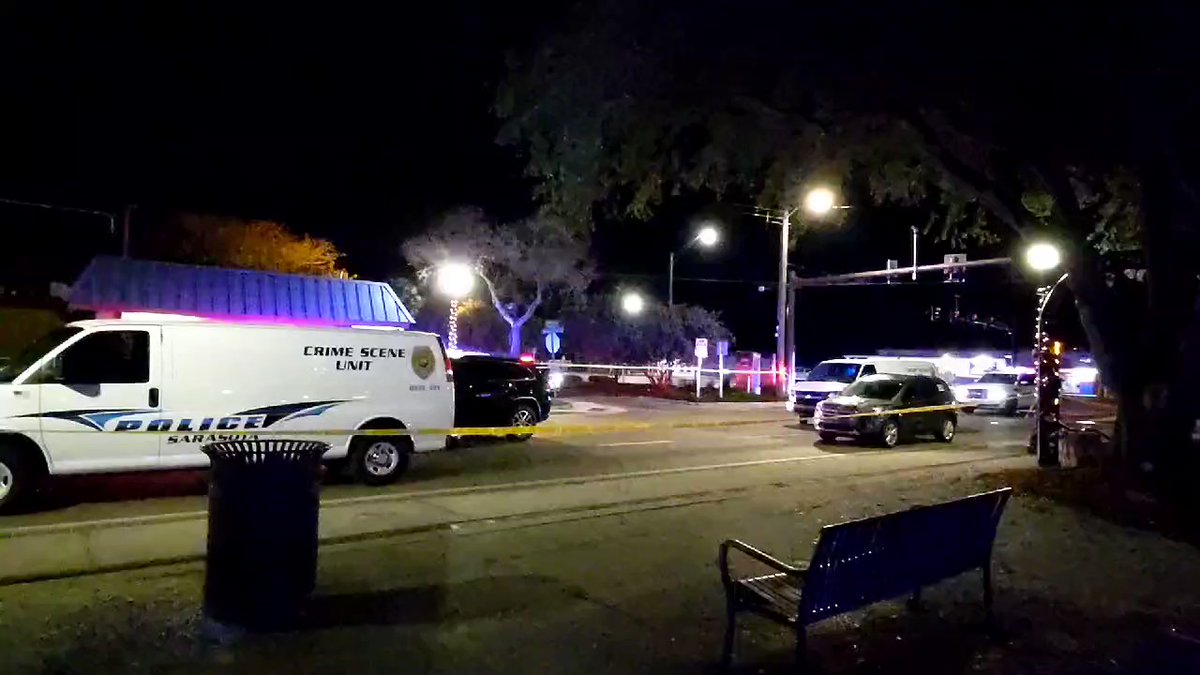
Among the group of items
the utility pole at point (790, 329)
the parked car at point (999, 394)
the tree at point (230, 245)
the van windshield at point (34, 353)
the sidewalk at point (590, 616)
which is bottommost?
the sidewalk at point (590, 616)

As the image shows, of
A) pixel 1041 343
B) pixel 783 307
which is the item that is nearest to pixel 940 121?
pixel 1041 343

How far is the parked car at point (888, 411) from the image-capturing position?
20.9 metres

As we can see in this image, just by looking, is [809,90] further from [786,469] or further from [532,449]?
[532,449]

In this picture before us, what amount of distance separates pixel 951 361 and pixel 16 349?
37.6 metres

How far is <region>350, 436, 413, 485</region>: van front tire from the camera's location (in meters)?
13.7

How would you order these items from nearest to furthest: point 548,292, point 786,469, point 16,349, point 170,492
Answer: point 170,492 → point 786,469 → point 16,349 → point 548,292

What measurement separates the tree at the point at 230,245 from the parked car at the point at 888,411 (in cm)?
1902

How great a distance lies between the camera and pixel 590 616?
23.6ft

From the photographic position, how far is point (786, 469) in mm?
16453

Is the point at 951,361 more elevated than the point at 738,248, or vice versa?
the point at 738,248

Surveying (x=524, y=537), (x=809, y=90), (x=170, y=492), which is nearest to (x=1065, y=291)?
(x=809, y=90)

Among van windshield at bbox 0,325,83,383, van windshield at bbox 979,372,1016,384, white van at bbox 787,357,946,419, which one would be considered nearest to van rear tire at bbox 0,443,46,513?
van windshield at bbox 0,325,83,383

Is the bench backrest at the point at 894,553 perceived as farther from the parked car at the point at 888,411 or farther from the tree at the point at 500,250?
the tree at the point at 500,250

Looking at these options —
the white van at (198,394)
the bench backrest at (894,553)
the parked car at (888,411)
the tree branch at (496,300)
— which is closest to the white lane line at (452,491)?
the parked car at (888,411)
